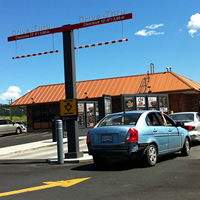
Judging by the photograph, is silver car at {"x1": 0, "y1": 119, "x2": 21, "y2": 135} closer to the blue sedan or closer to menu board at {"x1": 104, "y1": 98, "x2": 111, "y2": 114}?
menu board at {"x1": 104, "y1": 98, "x2": 111, "y2": 114}

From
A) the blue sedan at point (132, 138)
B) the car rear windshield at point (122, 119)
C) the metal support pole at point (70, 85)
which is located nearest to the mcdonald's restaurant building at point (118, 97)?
the metal support pole at point (70, 85)

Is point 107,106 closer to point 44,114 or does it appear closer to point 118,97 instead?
point 118,97

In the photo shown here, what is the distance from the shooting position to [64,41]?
12133mm

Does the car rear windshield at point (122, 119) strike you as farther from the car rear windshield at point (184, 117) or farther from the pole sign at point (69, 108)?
the car rear windshield at point (184, 117)

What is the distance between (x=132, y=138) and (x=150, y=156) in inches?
32.6

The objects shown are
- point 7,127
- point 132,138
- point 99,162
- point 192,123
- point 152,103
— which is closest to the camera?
point 132,138

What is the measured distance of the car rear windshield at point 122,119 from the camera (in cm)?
888

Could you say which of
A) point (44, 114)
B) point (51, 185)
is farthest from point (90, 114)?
point (51, 185)

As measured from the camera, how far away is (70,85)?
38.3 feet

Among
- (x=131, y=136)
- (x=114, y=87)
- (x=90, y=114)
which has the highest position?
(x=114, y=87)

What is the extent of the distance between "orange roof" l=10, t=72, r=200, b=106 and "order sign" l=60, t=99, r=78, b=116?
18964mm

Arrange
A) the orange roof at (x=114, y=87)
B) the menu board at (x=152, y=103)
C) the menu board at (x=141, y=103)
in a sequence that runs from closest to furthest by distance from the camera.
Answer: the menu board at (x=141, y=103) → the menu board at (x=152, y=103) → the orange roof at (x=114, y=87)

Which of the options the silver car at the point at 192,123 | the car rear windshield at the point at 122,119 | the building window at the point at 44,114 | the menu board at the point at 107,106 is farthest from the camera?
the building window at the point at 44,114

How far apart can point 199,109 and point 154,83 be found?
17.6ft
